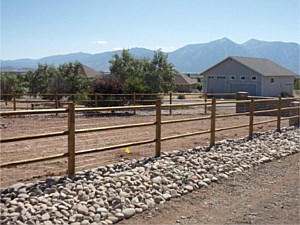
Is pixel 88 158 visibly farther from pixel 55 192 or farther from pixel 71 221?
pixel 71 221

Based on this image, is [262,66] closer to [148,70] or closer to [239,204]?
[148,70]

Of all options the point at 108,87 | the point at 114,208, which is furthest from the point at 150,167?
the point at 108,87

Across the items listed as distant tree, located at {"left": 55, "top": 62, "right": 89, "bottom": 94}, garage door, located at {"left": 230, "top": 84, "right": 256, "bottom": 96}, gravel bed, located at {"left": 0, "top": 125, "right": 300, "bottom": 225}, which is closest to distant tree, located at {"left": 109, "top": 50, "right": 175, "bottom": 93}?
distant tree, located at {"left": 55, "top": 62, "right": 89, "bottom": 94}

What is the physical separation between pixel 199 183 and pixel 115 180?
1.62 m

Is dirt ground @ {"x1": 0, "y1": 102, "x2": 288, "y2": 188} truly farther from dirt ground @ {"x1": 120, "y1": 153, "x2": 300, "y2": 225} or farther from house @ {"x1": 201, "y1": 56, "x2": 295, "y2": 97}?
house @ {"x1": 201, "y1": 56, "x2": 295, "y2": 97}

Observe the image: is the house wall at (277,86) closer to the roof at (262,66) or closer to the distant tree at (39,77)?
the roof at (262,66)

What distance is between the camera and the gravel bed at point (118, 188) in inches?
218

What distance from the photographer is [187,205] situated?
6547mm

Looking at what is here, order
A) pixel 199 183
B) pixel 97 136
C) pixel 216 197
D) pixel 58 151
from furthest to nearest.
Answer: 1. pixel 97 136
2. pixel 58 151
3. pixel 199 183
4. pixel 216 197

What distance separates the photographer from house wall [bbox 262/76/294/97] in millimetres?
54131

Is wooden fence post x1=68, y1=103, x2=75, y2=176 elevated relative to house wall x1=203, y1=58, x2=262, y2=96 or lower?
lower

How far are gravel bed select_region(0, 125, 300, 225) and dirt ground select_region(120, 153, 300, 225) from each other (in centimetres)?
21

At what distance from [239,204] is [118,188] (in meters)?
1.95

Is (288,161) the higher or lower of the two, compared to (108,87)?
lower
